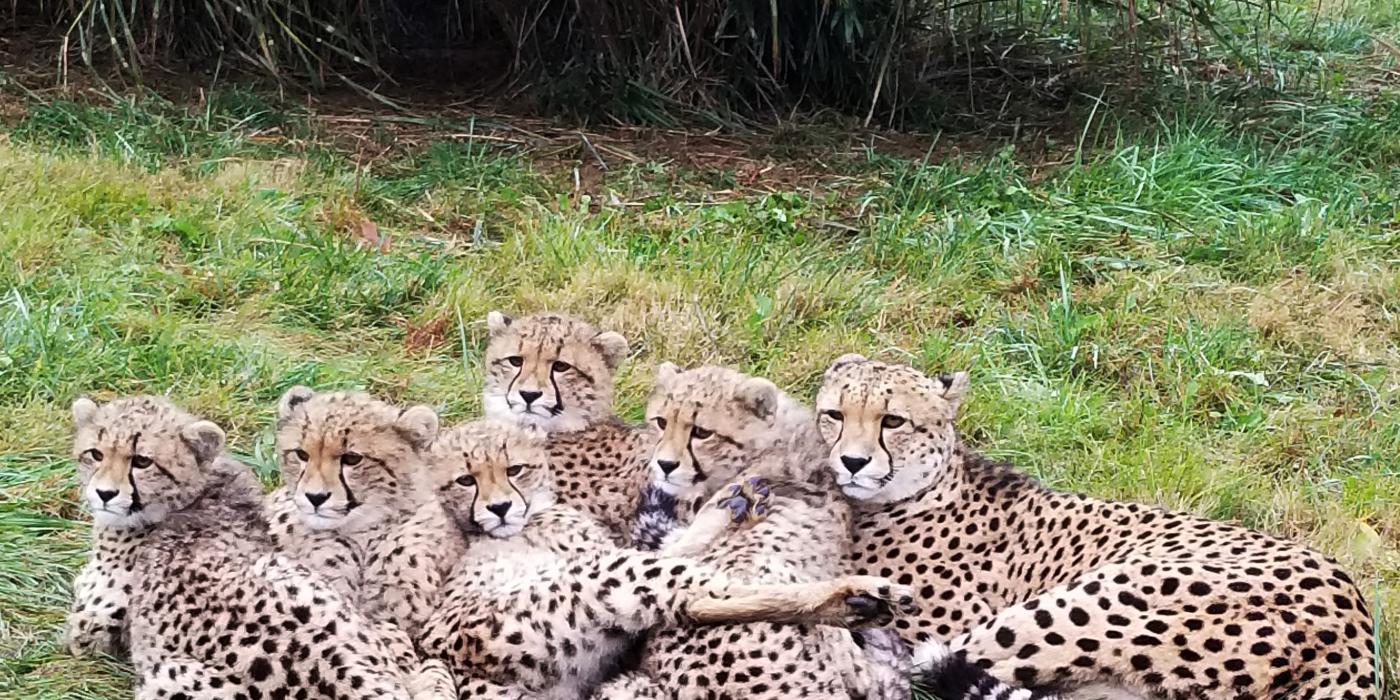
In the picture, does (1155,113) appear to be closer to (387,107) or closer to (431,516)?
(387,107)

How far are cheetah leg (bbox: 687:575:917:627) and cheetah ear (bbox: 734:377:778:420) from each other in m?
0.60

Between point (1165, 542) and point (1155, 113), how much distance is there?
342cm

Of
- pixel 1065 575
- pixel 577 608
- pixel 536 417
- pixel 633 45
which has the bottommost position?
pixel 633 45

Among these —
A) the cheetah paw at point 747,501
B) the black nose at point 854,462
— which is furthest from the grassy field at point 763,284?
the cheetah paw at point 747,501

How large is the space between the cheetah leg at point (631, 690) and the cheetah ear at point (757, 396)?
699mm

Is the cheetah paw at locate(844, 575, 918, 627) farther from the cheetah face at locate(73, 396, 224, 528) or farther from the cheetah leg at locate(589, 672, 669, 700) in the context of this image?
the cheetah face at locate(73, 396, 224, 528)

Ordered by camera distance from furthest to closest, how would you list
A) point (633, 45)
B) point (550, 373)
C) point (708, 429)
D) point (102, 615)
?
point (633, 45) → point (550, 373) → point (708, 429) → point (102, 615)

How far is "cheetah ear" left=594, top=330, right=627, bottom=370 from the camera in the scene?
A: 10.3ft

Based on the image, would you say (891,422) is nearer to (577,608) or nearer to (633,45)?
(577,608)

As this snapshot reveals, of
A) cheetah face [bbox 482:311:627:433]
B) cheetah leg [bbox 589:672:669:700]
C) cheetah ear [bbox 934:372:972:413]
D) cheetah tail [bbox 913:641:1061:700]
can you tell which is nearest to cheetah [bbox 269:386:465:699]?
cheetah leg [bbox 589:672:669:700]

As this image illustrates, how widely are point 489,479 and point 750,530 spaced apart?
443mm

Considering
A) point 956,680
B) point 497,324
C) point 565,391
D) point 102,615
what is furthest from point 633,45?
point 956,680

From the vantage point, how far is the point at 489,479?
8.55ft

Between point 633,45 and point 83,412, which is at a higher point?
point 83,412
